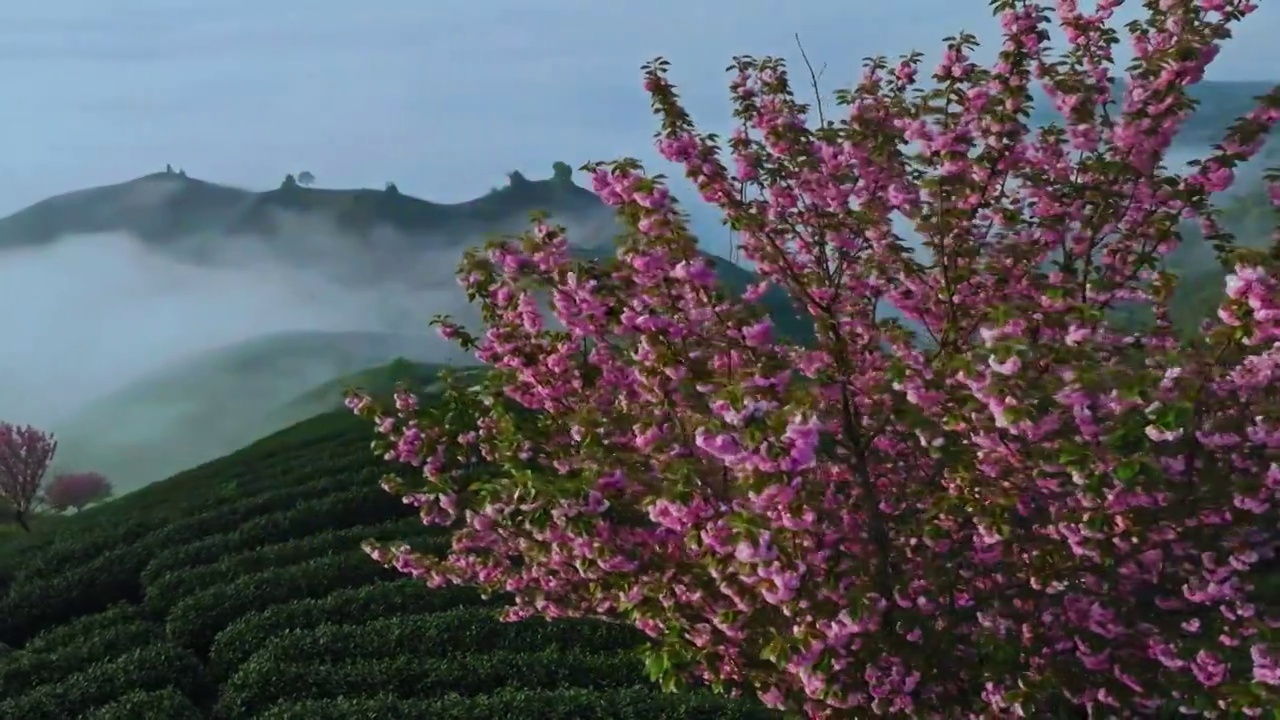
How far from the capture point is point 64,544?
31.9 ft

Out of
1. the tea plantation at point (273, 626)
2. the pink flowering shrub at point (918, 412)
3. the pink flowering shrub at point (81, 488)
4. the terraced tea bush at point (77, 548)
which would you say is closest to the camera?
the pink flowering shrub at point (918, 412)

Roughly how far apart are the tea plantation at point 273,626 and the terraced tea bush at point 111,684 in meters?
0.01

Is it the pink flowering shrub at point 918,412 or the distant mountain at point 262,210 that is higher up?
the distant mountain at point 262,210

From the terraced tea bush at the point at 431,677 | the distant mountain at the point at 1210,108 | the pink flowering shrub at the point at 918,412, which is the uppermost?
the distant mountain at the point at 1210,108

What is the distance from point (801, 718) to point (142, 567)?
706 centimetres

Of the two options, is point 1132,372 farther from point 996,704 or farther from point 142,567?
point 142,567

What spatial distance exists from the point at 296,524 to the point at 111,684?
268 cm

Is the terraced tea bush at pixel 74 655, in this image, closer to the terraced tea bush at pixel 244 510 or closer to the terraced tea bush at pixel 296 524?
the terraced tea bush at pixel 296 524

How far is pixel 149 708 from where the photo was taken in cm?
649

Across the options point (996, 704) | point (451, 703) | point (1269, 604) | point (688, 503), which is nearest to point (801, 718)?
point (996, 704)

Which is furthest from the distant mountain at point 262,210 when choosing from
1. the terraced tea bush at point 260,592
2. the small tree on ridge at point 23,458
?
the terraced tea bush at point 260,592

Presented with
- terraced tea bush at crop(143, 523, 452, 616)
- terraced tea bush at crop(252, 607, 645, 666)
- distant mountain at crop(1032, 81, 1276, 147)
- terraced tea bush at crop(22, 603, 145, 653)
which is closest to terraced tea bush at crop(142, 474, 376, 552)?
terraced tea bush at crop(143, 523, 452, 616)

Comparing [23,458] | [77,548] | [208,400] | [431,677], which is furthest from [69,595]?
[431,677]

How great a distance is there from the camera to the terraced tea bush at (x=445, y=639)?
6859mm
